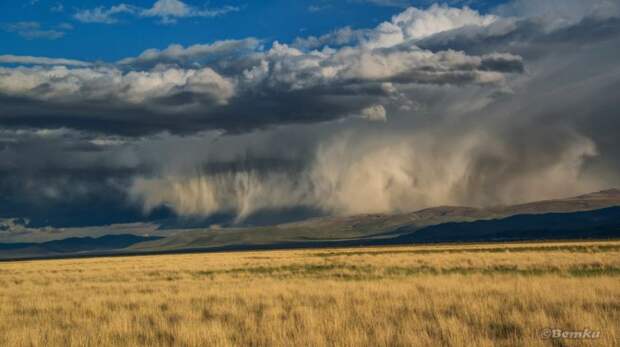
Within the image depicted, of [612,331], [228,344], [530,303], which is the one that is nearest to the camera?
[612,331]

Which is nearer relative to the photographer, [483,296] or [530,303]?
[530,303]

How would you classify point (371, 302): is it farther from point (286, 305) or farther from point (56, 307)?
point (56, 307)

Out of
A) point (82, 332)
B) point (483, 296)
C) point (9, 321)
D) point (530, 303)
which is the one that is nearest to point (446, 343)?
point (530, 303)

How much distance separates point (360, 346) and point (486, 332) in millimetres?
2682

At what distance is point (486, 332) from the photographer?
1177cm

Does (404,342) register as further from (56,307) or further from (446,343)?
(56,307)

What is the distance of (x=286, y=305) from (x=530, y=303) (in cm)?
709

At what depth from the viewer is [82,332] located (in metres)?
14.2

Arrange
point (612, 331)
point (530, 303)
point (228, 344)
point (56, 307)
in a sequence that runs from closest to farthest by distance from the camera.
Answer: point (612, 331)
point (228, 344)
point (530, 303)
point (56, 307)

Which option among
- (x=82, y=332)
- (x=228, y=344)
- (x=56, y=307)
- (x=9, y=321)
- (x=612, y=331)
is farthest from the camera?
(x=56, y=307)

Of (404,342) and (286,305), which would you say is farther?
(286,305)

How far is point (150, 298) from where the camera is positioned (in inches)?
852

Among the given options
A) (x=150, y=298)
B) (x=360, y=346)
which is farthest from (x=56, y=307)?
(x=360, y=346)

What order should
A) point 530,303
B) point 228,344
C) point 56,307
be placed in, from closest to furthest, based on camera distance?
1. point 228,344
2. point 530,303
3. point 56,307
